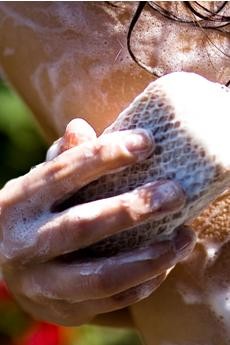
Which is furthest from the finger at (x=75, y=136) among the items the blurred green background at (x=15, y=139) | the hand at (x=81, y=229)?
the blurred green background at (x=15, y=139)

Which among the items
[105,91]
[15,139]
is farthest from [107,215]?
[15,139]

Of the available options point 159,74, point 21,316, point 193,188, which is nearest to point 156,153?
point 193,188

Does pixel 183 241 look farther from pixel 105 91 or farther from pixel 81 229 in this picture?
pixel 105 91

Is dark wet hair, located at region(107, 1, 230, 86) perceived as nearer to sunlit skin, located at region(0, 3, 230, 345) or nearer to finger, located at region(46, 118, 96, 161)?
sunlit skin, located at region(0, 3, 230, 345)

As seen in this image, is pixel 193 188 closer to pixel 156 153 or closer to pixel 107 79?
pixel 156 153

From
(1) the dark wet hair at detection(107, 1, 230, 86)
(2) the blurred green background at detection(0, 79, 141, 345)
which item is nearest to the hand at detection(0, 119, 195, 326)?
(1) the dark wet hair at detection(107, 1, 230, 86)

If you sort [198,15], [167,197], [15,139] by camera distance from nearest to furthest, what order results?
[167,197] → [198,15] → [15,139]
